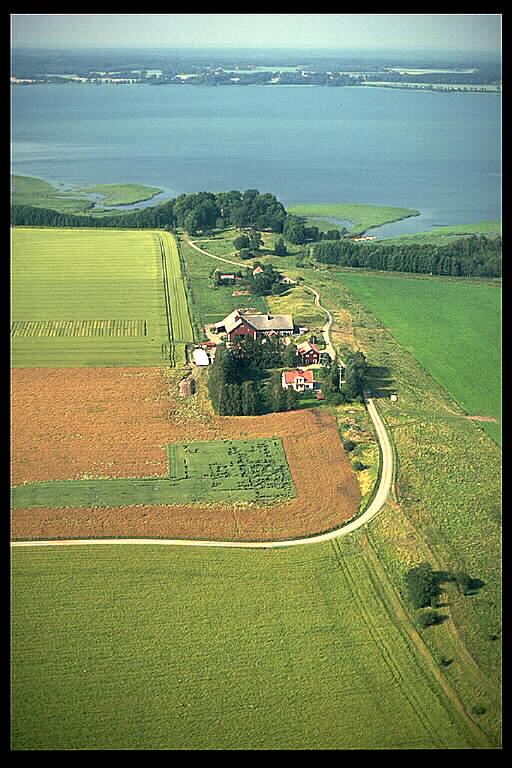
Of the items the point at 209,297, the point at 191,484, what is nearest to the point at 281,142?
the point at 209,297

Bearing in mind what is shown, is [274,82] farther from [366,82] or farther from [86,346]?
[86,346]

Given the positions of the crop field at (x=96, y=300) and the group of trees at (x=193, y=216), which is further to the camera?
the group of trees at (x=193, y=216)

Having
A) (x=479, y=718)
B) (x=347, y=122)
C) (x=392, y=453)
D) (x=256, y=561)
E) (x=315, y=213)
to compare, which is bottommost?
(x=479, y=718)

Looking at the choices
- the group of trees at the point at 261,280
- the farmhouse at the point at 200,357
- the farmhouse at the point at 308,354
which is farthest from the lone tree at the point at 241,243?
the farmhouse at the point at 308,354

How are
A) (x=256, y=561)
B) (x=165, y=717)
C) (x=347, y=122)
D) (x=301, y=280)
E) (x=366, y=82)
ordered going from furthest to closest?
(x=366, y=82)
(x=347, y=122)
(x=301, y=280)
(x=256, y=561)
(x=165, y=717)

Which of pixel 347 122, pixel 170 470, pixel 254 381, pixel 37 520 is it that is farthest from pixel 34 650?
pixel 347 122

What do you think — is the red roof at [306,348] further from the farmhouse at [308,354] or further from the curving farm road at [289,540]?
the curving farm road at [289,540]

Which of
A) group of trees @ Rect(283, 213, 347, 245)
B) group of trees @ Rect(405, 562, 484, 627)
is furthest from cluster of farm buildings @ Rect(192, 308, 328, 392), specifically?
group of trees @ Rect(283, 213, 347, 245)

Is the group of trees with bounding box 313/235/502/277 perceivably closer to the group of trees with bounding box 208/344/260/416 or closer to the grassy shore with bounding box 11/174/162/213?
the grassy shore with bounding box 11/174/162/213
